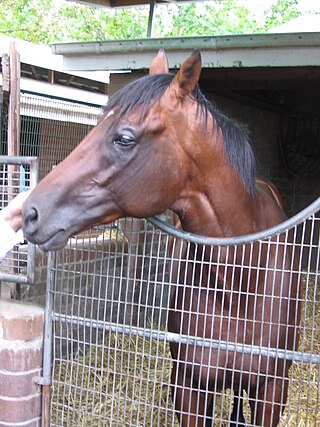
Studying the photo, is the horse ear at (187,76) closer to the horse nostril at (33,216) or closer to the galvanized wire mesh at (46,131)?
the horse nostril at (33,216)

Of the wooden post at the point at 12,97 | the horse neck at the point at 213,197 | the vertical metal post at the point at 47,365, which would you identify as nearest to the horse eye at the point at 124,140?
the horse neck at the point at 213,197

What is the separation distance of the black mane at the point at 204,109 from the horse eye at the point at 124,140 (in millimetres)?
94

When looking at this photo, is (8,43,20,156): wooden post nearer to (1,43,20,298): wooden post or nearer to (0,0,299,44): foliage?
(1,43,20,298): wooden post

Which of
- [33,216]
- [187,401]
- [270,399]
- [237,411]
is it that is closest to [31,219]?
[33,216]

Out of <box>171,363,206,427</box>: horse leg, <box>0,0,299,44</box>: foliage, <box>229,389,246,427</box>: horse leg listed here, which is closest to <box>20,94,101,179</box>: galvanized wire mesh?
<box>229,389,246,427</box>: horse leg

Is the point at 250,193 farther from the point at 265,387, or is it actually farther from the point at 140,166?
the point at 265,387

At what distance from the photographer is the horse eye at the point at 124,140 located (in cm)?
172

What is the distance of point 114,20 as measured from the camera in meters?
17.8

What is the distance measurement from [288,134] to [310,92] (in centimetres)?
149

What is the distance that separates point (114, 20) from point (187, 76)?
1738 centimetres

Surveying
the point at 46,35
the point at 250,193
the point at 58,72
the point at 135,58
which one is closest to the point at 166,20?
the point at 46,35

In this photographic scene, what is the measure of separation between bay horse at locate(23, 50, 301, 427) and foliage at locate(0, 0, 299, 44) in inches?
497

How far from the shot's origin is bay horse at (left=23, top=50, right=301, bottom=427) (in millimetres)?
1716

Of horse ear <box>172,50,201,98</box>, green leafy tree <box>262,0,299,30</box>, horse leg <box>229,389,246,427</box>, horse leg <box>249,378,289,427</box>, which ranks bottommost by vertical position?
horse leg <box>229,389,246,427</box>
